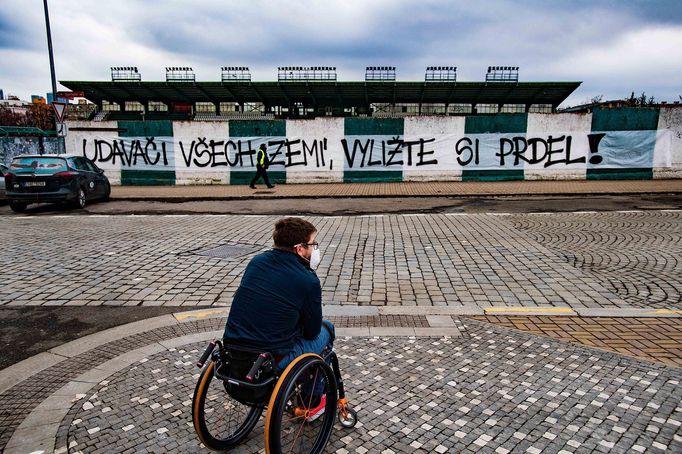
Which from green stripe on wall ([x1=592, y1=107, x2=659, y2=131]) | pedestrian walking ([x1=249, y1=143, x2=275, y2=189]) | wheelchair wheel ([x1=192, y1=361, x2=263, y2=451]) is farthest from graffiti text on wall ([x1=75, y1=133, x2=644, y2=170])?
wheelchair wheel ([x1=192, y1=361, x2=263, y2=451])

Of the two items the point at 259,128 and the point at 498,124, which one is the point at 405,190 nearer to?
the point at 498,124

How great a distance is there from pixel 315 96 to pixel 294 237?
4670cm

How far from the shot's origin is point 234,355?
2.78 metres

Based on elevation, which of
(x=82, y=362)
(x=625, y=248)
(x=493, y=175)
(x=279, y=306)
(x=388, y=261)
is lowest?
(x=82, y=362)

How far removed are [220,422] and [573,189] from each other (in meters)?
16.5

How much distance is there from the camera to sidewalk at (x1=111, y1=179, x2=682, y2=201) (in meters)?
16.1

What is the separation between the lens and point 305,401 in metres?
3.06

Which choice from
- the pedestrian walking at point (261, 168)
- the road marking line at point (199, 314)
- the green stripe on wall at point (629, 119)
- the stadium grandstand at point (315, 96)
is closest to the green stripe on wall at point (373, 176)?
the pedestrian walking at point (261, 168)

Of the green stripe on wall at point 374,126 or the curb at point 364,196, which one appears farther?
the green stripe on wall at point 374,126

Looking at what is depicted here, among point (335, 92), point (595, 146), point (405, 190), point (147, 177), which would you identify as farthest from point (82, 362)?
point (335, 92)

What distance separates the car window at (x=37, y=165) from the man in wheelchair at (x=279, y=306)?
13205mm

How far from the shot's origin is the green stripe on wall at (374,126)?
62.8ft

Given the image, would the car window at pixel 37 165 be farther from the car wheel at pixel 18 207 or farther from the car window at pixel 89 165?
the car window at pixel 89 165

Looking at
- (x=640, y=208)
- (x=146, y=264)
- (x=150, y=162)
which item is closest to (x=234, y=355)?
(x=146, y=264)
